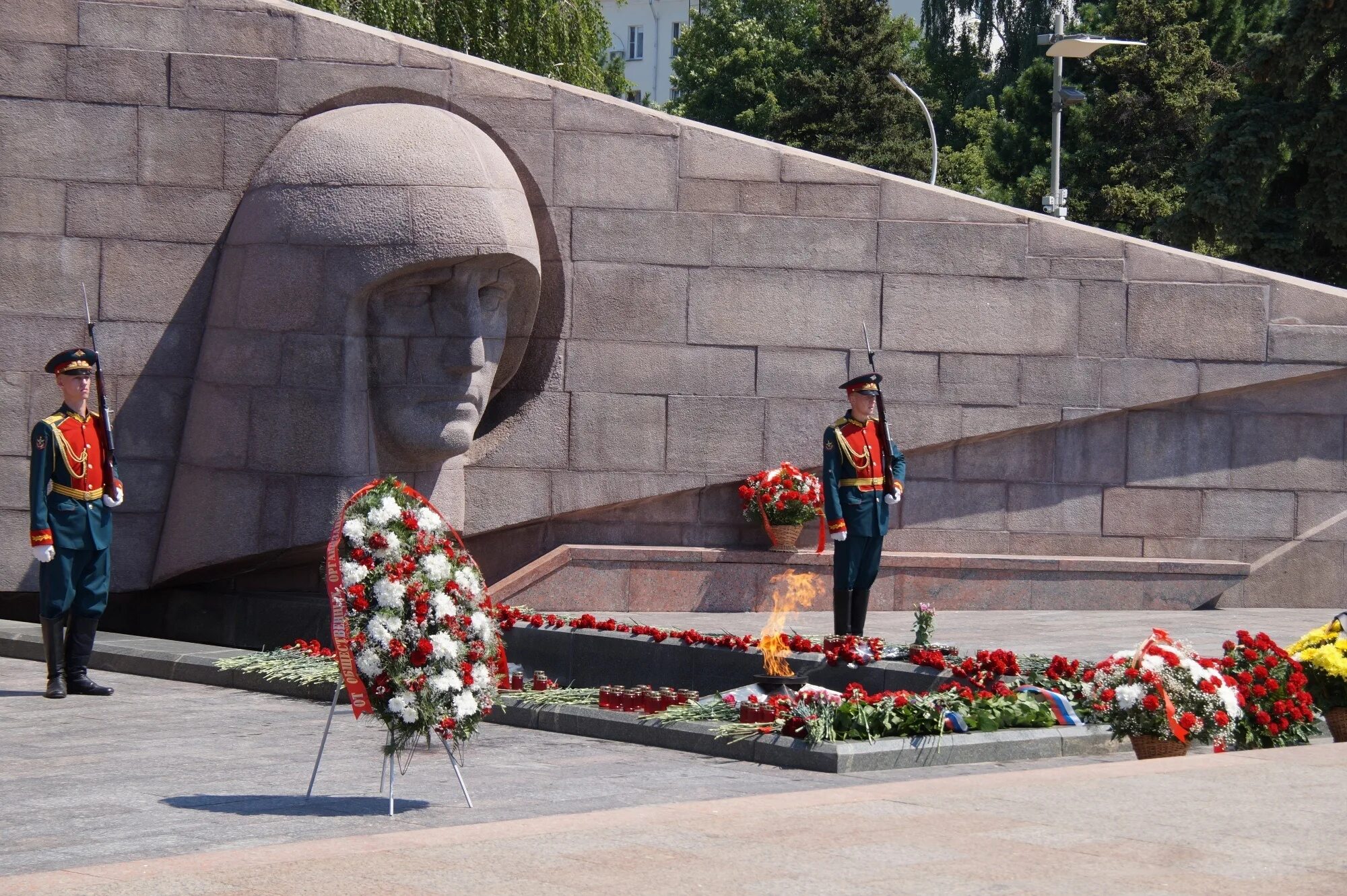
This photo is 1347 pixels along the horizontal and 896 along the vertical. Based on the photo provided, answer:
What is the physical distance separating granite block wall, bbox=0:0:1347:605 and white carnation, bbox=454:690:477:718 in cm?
525

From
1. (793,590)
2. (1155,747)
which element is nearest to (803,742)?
(1155,747)

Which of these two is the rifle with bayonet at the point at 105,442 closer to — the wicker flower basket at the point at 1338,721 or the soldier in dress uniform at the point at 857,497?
the soldier in dress uniform at the point at 857,497

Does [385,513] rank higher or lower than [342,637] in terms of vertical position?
higher

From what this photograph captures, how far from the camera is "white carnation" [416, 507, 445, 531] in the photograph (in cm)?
651

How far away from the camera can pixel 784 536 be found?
12.6 m

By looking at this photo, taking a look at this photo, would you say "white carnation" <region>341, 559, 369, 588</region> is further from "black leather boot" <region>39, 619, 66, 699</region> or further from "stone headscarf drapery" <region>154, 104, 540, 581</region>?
"stone headscarf drapery" <region>154, 104, 540, 581</region>

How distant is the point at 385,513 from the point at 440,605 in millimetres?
405

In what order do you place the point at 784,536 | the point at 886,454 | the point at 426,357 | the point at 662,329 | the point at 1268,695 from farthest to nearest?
1. the point at 784,536
2. the point at 662,329
3. the point at 426,357
4. the point at 886,454
5. the point at 1268,695

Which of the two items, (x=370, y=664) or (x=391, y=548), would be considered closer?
(x=370, y=664)

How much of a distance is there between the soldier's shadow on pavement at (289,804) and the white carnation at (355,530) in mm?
947

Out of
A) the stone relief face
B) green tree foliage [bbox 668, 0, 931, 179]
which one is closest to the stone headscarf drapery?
the stone relief face

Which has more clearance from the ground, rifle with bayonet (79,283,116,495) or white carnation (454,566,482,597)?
rifle with bayonet (79,283,116,495)

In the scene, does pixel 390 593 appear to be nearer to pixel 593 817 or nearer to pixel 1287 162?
pixel 593 817

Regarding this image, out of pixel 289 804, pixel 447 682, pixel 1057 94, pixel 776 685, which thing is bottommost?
pixel 289 804
